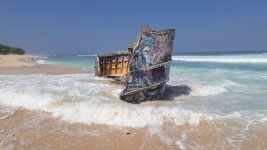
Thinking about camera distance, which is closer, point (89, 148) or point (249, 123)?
point (89, 148)

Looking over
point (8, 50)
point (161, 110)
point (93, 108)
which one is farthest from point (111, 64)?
point (8, 50)

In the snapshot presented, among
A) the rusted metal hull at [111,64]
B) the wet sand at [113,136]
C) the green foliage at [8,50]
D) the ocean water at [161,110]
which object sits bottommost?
the green foliage at [8,50]

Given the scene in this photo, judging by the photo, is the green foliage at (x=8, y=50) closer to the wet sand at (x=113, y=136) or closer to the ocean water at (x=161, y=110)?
the ocean water at (x=161, y=110)

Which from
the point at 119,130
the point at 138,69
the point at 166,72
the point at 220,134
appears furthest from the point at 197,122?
the point at 166,72

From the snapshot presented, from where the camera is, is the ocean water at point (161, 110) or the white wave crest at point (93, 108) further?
the white wave crest at point (93, 108)

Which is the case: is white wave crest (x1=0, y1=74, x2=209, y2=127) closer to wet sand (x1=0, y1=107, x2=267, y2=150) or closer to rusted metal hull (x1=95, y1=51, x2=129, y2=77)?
wet sand (x1=0, y1=107, x2=267, y2=150)

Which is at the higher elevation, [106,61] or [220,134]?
[106,61]

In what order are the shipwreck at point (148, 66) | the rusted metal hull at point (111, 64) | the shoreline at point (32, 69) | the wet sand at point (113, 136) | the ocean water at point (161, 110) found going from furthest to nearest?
the shoreline at point (32, 69) < the rusted metal hull at point (111, 64) < the shipwreck at point (148, 66) < the ocean water at point (161, 110) < the wet sand at point (113, 136)

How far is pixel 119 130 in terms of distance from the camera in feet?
20.3

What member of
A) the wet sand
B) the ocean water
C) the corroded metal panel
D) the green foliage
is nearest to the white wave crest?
the ocean water

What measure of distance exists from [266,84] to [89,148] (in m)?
9.32

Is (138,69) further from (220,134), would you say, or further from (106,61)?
(106,61)

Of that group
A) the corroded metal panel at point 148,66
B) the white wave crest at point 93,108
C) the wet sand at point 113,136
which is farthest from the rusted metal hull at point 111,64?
the wet sand at point 113,136

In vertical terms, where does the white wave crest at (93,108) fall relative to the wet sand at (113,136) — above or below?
above
